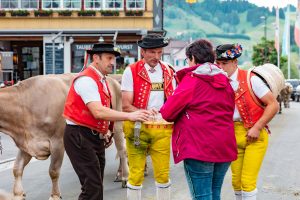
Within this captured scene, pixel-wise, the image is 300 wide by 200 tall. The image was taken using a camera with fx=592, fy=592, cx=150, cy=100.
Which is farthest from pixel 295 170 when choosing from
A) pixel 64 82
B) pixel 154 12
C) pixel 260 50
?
pixel 260 50

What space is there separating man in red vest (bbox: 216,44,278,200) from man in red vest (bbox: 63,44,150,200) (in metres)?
1.20

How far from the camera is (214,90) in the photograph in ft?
16.5

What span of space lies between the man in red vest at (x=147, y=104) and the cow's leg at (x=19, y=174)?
1.94m

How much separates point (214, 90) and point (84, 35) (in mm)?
33560

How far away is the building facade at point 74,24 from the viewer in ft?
124

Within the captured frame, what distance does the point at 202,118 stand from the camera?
4.98 metres

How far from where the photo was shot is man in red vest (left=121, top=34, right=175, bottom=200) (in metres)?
6.40

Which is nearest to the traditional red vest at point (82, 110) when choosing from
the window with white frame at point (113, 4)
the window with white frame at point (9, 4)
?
the window with white frame at point (113, 4)

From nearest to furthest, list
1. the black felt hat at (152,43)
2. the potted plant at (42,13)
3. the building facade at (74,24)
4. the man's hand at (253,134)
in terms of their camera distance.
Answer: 1. the man's hand at (253,134)
2. the black felt hat at (152,43)
3. the building facade at (74,24)
4. the potted plant at (42,13)

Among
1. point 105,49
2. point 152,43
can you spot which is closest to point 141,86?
point 152,43

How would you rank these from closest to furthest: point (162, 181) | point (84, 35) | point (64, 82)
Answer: point (162, 181)
point (64, 82)
point (84, 35)

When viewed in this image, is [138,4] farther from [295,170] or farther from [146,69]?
[146,69]

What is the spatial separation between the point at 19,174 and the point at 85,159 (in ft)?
8.81

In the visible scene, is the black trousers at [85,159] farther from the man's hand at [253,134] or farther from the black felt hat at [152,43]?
the man's hand at [253,134]
